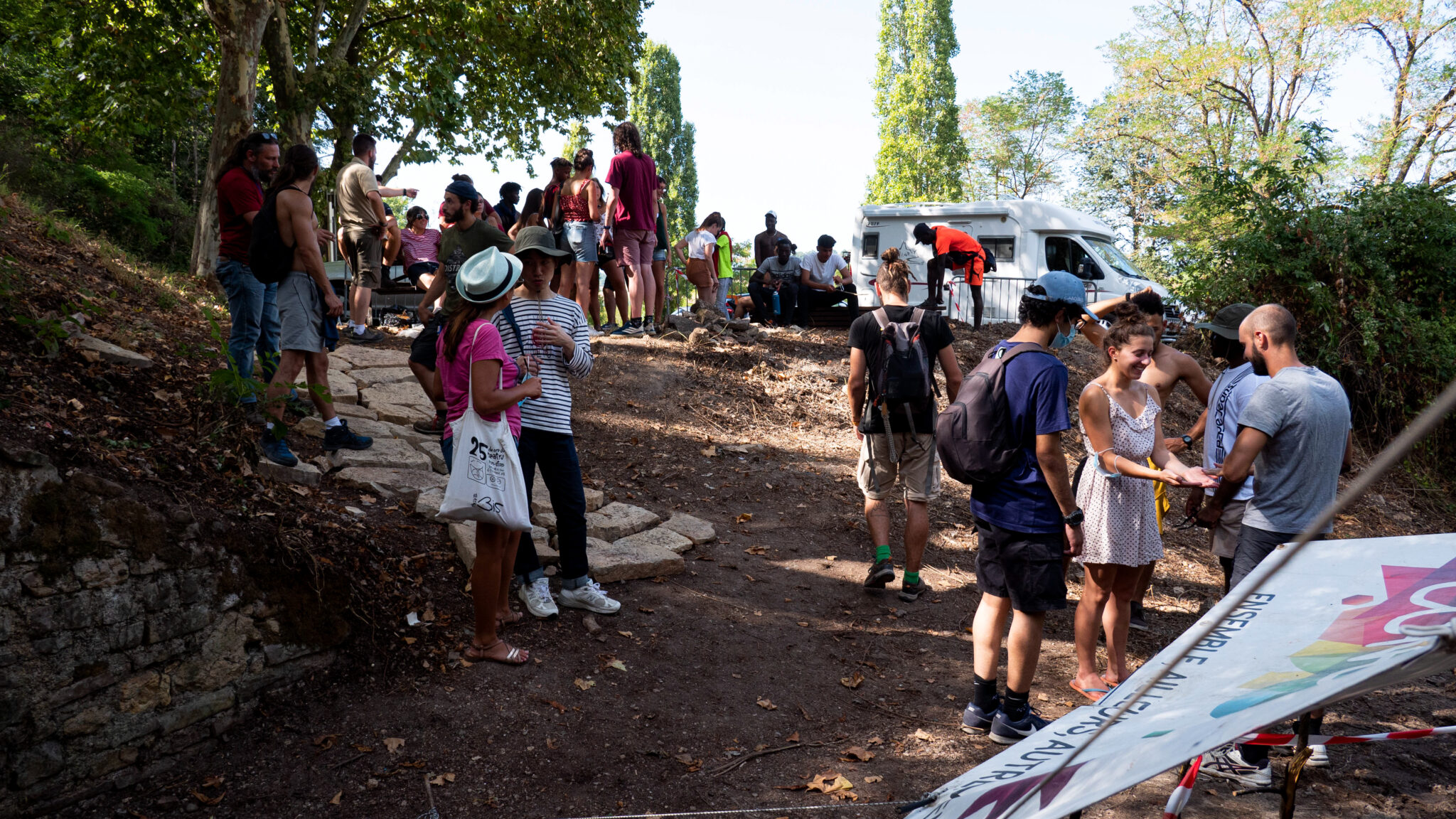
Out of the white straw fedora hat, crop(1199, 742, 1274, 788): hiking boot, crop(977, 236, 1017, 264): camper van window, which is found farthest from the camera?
crop(977, 236, 1017, 264): camper van window

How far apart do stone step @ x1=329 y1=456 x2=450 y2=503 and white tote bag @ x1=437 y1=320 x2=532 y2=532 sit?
1.71m

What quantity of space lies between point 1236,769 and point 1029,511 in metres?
1.31

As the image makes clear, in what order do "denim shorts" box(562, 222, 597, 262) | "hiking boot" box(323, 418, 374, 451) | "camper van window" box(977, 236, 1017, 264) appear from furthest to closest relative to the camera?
"camper van window" box(977, 236, 1017, 264)
"denim shorts" box(562, 222, 597, 262)
"hiking boot" box(323, 418, 374, 451)

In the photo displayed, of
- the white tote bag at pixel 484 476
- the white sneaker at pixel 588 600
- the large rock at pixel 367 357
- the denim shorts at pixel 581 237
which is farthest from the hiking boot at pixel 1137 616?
the large rock at pixel 367 357

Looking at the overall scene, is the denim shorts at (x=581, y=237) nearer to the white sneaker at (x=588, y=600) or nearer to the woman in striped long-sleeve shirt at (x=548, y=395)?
the woman in striped long-sleeve shirt at (x=548, y=395)

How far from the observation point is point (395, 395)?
7332mm

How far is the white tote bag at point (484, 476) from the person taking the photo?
3.60 meters

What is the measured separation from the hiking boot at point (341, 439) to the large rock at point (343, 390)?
1.19m

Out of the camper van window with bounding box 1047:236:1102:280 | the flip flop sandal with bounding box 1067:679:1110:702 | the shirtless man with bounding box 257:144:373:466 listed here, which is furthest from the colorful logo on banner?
the camper van window with bounding box 1047:236:1102:280

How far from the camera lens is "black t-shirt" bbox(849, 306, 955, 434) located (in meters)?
5.20

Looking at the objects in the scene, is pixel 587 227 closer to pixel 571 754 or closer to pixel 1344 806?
pixel 571 754

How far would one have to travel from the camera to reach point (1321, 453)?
11.5 feet

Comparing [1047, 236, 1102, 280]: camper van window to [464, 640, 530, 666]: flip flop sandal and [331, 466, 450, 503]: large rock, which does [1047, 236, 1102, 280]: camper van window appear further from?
[464, 640, 530, 666]: flip flop sandal

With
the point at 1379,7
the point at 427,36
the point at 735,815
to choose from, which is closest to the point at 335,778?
the point at 735,815
